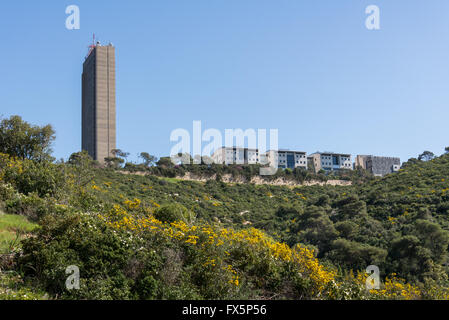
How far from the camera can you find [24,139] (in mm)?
19594

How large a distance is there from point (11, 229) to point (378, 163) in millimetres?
134556

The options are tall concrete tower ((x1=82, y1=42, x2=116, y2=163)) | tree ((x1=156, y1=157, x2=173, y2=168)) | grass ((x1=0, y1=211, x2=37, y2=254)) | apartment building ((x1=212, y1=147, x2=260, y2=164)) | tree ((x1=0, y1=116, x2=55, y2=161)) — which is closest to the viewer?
grass ((x1=0, y1=211, x2=37, y2=254))

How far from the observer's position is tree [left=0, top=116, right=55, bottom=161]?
1955cm

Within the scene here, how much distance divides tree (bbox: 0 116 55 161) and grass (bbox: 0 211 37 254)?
855cm

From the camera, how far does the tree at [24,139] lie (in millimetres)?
19547

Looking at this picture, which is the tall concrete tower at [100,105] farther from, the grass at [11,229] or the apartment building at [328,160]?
the grass at [11,229]

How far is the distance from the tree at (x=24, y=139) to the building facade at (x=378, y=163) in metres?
125

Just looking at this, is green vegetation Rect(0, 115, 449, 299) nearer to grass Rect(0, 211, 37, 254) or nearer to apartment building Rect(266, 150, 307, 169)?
grass Rect(0, 211, 37, 254)

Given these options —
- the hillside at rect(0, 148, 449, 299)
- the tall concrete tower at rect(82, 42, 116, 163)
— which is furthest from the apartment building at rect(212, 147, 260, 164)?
the hillside at rect(0, 148, 449, 299)

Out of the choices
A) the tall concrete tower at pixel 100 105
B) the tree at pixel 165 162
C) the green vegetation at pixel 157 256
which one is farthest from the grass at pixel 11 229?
the tall concrete tower at pixel 100 105

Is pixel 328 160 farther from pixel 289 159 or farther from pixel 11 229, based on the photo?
pixel 11 229
